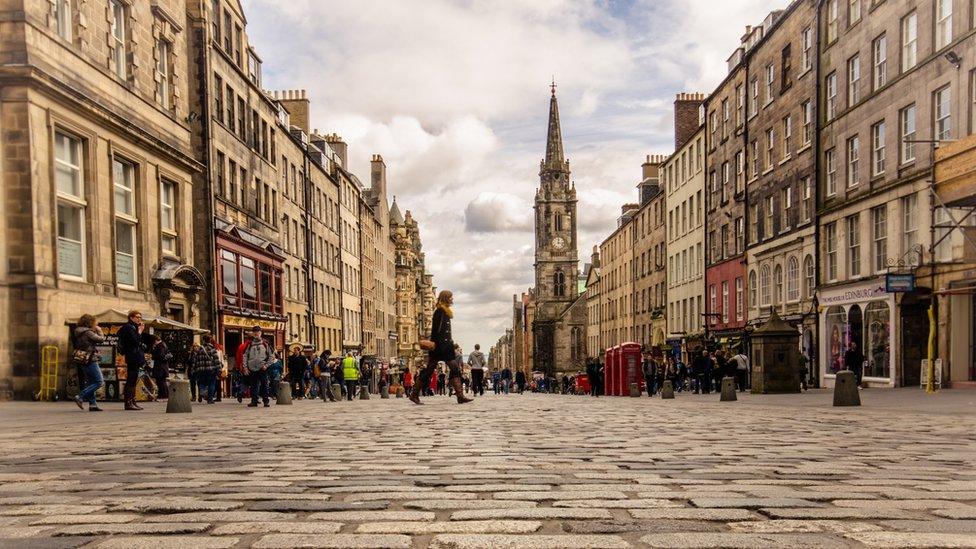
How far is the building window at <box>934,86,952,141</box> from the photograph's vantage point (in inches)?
904

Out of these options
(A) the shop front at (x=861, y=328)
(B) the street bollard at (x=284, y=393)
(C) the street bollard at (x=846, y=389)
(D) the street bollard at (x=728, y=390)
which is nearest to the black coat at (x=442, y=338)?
(B) the street bollard at (x=284, y=393)

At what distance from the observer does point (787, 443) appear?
8352mm

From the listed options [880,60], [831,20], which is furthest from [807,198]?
[880,60]

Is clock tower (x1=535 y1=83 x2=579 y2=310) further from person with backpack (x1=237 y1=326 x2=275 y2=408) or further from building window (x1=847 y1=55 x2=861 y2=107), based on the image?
person with backpack (x1=237 y1=326 x2=275 y2=408)

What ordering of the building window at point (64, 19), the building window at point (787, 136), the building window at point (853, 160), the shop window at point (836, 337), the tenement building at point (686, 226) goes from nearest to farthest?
the building window at point (64, 19)
the building window at point (853, 160)
the shop window at point (836, 337)
the building window at point (787, 136)
the tenement building at point (686, 226)

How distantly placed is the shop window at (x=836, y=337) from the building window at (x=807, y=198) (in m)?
4.16

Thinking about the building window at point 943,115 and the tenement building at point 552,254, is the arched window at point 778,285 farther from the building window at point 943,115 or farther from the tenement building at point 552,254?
the tenement building at point 552,254

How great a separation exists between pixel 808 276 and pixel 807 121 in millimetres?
6101

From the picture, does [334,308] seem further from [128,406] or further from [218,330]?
[128,406]

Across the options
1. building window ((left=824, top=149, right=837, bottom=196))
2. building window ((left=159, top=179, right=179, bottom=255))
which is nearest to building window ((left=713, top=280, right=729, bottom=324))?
building window ((left=824, top=149, right=837, bottom=196))

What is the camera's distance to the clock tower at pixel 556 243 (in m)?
119

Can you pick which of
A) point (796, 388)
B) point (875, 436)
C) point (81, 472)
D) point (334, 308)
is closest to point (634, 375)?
point (796, 388)

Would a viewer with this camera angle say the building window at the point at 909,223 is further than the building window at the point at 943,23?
Yes

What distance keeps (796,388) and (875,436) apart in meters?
16.7
